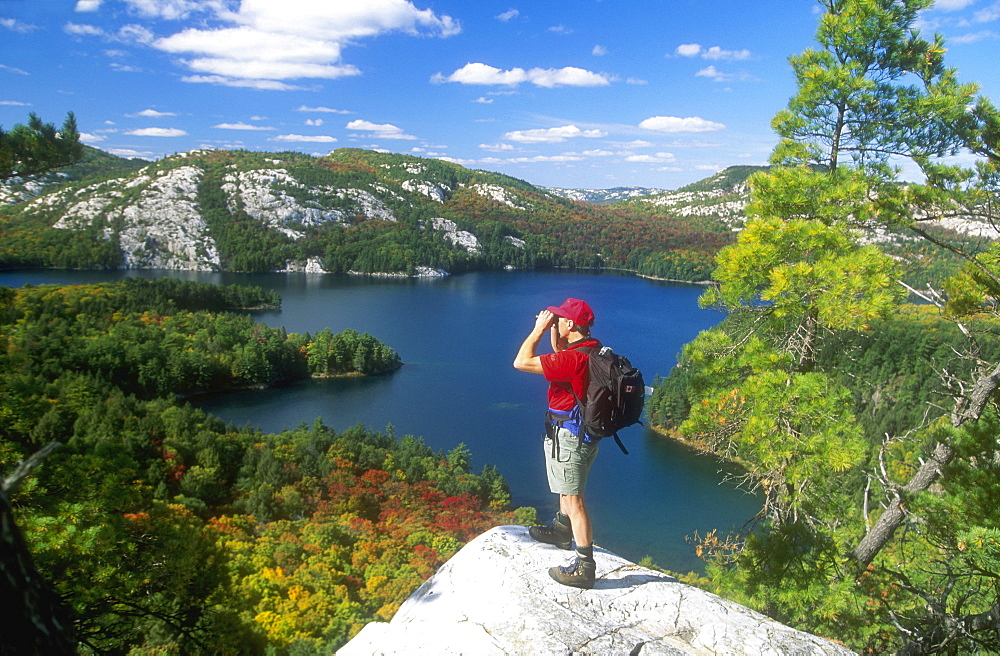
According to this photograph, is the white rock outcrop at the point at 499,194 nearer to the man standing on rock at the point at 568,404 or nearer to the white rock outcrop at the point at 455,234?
the white rock outcrop at the point at 455,234

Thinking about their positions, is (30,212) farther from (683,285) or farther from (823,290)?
(823,290)

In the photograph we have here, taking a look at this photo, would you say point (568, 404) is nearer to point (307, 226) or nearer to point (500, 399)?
point (500, 399)

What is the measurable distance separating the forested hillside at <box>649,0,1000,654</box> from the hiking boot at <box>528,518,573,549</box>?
7.33ft

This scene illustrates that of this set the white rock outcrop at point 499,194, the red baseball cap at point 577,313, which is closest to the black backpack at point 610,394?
the red baseball cap at point 577,313

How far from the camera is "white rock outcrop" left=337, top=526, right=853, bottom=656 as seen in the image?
145 inches

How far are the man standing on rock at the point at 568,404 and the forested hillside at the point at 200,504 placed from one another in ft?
8.58

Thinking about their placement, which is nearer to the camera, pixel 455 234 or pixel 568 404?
pixel 568 404

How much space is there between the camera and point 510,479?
2844 cm

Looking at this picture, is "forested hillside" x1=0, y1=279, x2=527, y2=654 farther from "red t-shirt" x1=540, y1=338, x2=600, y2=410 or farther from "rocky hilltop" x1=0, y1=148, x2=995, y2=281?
"rocky hilltop" x1=0, y1=148, x2=995, y2=281

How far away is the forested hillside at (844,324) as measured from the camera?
5297 millimetres

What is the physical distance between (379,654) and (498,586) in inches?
36.8

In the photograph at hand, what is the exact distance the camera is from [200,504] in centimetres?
1655

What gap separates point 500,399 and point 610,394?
35.9 m

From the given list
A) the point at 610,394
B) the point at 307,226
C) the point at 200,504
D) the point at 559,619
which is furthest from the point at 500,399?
the point at 307,226
